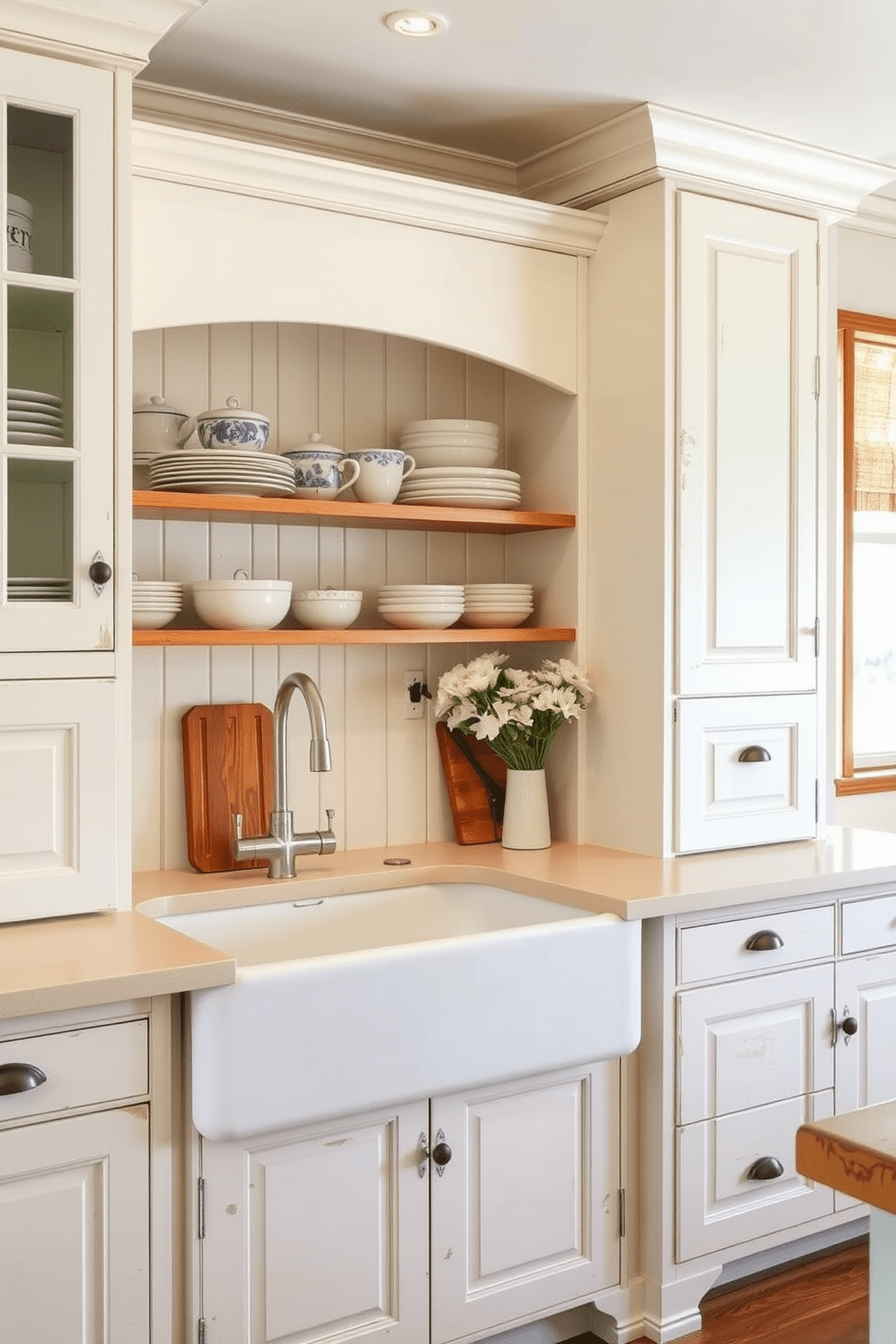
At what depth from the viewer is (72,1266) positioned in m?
1.81

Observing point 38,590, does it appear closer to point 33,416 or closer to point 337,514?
point 33,416

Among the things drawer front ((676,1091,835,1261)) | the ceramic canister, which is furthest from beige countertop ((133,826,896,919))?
the ceramic canister

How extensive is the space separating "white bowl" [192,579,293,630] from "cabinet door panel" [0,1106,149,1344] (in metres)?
0.95

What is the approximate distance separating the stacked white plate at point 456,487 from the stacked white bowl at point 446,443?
19mm

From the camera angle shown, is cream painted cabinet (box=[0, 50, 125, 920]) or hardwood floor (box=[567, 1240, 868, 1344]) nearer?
cream painted cabinet (box=[0, 50, 125, 920])

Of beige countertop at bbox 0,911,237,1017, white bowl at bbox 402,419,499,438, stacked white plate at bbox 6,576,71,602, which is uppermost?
white bowl at bbox 402,419,499,438

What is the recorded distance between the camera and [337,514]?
8.31 feet

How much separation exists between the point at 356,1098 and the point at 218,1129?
23 centimetres

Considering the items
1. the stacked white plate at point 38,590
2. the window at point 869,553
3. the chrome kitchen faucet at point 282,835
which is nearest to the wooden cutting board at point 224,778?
the chrome kitchen faucet at point 282,835

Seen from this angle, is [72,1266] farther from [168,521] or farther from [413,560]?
[413,560]

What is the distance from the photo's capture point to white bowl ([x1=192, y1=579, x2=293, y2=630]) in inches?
97.7

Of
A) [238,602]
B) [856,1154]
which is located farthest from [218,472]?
[856,1154]

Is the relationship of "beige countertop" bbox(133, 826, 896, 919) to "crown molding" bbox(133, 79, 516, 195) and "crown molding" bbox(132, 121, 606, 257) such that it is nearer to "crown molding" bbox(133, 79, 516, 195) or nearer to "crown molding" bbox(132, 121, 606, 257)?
"crown molding" bbox(132, 121, 606, 257)

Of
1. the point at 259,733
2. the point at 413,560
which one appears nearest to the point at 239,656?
the point at 259,733
